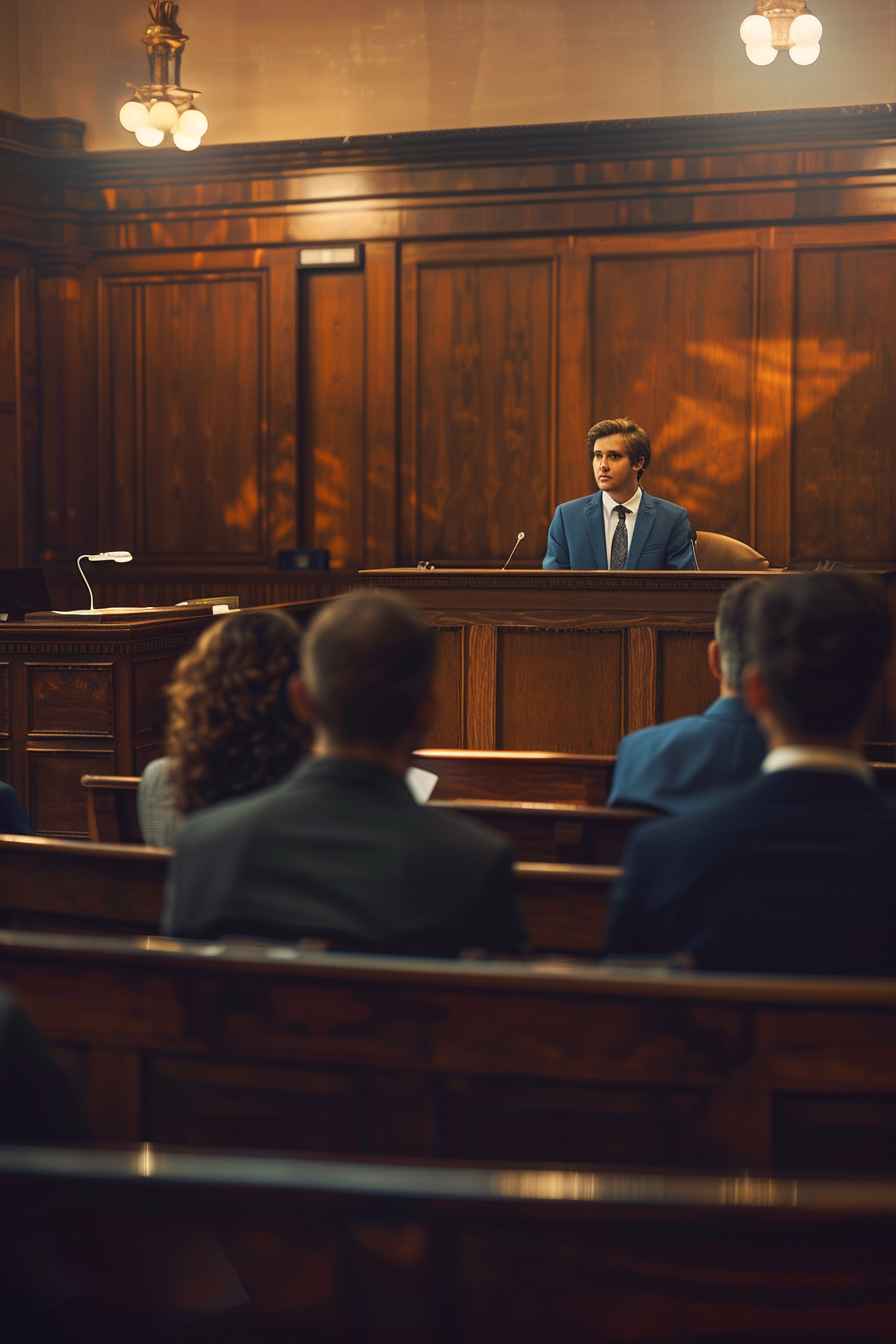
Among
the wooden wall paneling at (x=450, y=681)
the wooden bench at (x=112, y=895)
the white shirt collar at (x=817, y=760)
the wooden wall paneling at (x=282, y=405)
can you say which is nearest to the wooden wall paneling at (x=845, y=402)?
the wooden wall paneling at (x=450, y=681)

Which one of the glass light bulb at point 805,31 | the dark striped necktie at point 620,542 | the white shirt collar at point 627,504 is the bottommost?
the dark striped necktie at point 620,542

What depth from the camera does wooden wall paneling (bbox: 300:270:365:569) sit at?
23.9 ft

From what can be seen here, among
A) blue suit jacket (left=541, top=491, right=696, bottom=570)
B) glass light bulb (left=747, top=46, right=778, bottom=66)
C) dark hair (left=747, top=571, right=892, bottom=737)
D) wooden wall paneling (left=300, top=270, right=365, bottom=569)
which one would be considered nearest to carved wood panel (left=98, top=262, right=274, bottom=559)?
wooden wall paneling (left=300, top=270, right=365, bottom=569)

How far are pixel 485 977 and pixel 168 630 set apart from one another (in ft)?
13.1

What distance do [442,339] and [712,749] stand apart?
5376mm

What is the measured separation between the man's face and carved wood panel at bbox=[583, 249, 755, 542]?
1543mm

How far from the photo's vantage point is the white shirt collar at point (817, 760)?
1474 mm

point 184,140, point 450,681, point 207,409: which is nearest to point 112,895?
point 450,681

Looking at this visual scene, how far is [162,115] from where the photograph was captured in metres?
6.51

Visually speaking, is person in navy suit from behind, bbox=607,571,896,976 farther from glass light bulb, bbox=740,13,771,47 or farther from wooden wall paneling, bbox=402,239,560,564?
wooden wall paneling, bbox=402,239,560,564

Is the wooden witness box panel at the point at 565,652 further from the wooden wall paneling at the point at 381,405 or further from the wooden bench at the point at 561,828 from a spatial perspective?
the wooden bench at the point at 561,828

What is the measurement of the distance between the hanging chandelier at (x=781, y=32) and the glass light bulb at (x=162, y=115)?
2.89 metres

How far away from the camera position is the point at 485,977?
1265mm

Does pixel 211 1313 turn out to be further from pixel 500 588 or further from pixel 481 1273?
pixel 500 588
